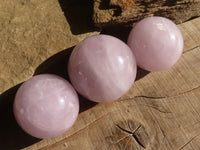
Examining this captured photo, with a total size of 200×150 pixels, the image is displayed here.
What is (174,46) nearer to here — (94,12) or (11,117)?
(94,12)


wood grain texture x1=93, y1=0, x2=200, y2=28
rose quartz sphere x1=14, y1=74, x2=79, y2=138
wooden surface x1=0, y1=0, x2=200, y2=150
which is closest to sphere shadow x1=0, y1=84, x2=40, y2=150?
wooden surface x1=0, y1=0, x2=200, y2=150

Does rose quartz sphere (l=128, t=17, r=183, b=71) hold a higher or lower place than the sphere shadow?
higher

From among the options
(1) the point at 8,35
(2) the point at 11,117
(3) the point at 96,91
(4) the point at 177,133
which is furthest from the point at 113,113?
(1) the point at 8,35

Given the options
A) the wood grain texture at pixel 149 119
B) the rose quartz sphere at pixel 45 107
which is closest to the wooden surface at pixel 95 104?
the wood grain texture at pixel 149 119

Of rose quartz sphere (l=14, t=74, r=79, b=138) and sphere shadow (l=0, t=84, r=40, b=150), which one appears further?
sphere shadow (l=0, t=84, r=40, b=150)

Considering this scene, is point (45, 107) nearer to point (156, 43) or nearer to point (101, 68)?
point (101, 68)

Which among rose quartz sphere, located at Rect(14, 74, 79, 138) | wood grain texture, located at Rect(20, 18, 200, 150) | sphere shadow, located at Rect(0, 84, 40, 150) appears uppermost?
rose quartz sphere, located at Rect(14, 74, 79, 138)

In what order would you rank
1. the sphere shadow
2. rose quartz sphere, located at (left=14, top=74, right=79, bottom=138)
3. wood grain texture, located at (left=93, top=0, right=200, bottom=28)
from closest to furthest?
1. rose quartz sphere, located at (left=14, top=74, right=79, bottom=138)
2. the sphere shadow
3. wood grain texture, located at (left=93, top=0, right=200, bottom=28)

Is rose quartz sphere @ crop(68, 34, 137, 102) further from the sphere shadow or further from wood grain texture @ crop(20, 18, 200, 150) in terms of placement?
the sphere shadow

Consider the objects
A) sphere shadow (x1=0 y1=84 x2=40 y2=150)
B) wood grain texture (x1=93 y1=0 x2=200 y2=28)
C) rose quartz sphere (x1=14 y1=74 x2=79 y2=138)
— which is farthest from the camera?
wood grain texture (x1=93 y1=0 x2=200 y2=28)
